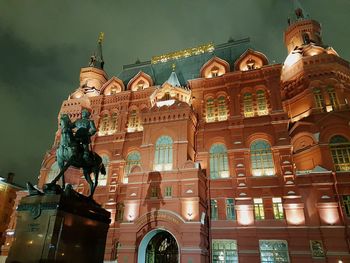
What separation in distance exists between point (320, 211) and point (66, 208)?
1937 cm

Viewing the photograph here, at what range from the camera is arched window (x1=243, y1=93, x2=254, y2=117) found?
26.6m

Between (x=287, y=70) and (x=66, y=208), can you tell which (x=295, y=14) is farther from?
(x=66, y=208)

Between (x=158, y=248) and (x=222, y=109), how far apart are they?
1476 cm

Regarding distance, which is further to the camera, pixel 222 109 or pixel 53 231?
pixel 222 109

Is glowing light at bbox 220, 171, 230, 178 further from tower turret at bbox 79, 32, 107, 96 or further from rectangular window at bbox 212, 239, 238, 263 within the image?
tower turret at bbox 79, 32, 107, 96

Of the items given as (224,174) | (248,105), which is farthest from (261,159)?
(248,105)

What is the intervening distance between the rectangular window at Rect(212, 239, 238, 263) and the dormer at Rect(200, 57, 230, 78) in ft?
57.0

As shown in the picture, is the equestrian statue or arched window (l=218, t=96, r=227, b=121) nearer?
the equestrian statue

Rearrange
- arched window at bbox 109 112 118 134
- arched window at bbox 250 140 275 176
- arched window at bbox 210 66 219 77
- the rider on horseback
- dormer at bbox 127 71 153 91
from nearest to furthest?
1. the rider on horseback
2. arched window at bbox 250 140 275 176
3. arched window at bbox 210 66 219 77
4. arched window at bbox 109 112 118 134
5. dormer at bbox 127 71 153 91

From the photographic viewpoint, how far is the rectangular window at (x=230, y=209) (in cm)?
2247

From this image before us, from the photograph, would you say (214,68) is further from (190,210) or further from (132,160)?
(190,210)

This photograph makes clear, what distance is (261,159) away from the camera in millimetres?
24016

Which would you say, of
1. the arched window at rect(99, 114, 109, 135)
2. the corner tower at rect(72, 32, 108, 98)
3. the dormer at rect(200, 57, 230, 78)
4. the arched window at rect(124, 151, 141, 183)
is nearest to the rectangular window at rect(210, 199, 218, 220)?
the arched window at rect(124, 151, 141, 183)

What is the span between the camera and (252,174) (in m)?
23.6
